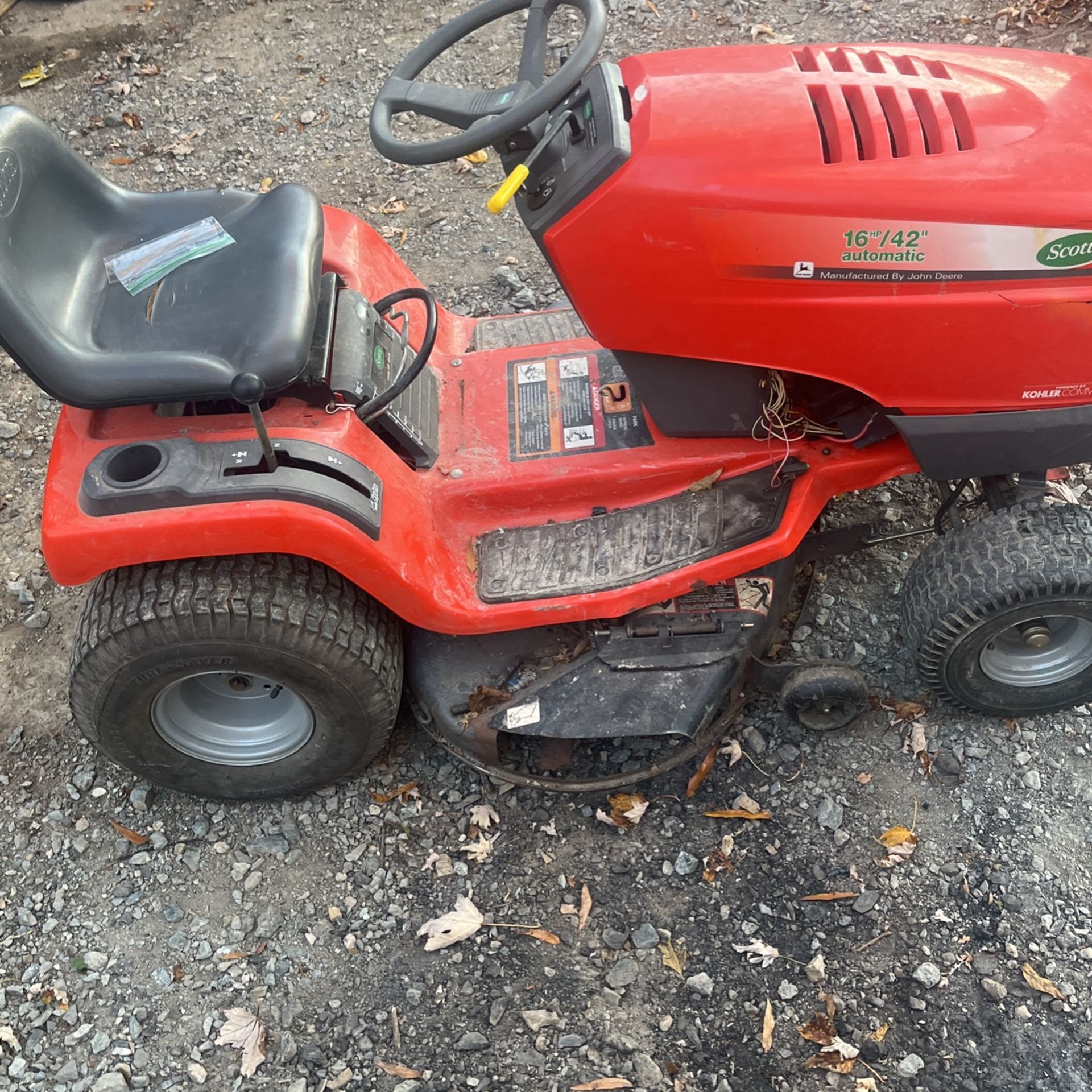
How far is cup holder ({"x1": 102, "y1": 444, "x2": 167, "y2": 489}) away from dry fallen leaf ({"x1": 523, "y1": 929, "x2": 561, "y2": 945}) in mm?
1387

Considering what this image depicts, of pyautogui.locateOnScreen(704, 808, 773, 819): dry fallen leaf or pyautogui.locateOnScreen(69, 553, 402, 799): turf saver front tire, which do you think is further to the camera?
pyautogui.locateOnScreen(704, 808, 773, 819): dry fallen leaf

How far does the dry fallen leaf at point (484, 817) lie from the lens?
106 inches

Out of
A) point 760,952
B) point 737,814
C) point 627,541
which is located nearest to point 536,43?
point 627,541

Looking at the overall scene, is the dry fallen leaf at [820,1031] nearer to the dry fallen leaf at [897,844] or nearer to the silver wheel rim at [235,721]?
the dry fallen leaf at [897,844]

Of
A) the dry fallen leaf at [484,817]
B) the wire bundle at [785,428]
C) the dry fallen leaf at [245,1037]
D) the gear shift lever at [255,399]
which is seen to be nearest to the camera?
the gear shift lever at [255,399]

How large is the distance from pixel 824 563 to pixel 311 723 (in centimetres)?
160

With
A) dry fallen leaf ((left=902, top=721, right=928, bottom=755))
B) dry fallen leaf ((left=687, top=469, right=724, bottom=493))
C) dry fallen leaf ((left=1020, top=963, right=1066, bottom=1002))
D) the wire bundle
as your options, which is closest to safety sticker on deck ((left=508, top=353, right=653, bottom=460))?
dry fallen leaf ((left=687, top=469, right=724, bottom=493))

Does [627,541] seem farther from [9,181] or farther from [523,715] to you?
[9,181]

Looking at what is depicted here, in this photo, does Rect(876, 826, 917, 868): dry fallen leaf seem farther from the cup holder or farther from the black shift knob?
the cup holder

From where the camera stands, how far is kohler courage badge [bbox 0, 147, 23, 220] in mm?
2174

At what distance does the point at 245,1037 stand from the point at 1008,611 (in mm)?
2033

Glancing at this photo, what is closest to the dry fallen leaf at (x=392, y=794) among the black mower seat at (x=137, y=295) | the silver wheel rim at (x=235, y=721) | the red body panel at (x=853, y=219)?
the silver wheel rim at (x=235, y=721)

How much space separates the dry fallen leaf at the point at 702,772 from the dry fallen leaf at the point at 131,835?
1449 mm

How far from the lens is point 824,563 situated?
3.13m
